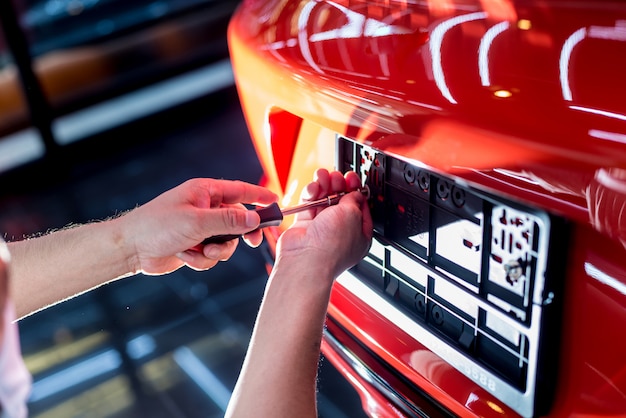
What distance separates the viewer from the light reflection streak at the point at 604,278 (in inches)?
27.7

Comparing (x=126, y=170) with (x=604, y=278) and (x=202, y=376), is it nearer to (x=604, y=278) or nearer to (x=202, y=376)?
(x=202, y=376)

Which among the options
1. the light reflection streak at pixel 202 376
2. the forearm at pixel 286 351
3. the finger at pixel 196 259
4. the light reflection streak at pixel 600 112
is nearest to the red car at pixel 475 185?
the light reflection streak at pixel 600 112

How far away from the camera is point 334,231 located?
1.02 metres

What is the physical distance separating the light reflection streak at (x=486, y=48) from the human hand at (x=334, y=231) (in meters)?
0.32

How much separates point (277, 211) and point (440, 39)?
0.42 metres

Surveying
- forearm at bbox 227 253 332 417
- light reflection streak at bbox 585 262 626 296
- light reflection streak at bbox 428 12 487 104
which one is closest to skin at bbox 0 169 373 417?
forearm at bbox 227 253 332 417

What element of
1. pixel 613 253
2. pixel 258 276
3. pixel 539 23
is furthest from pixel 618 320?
pixel 258 276

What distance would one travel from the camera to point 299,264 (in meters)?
1.03

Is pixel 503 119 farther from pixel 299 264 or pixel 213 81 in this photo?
pixel 213 81

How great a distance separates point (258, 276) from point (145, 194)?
2.89ft

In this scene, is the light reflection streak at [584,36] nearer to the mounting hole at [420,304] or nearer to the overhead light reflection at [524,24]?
the overhead light reflection at [524,24]

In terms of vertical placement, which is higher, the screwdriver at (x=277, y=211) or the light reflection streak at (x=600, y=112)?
the light reflection streak at (x=600, y=112)

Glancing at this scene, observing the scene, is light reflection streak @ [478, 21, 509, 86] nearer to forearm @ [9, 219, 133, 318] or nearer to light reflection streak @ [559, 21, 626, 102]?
light reflection streak @ [559, 21, 626, 102]

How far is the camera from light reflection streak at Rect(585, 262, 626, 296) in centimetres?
70
